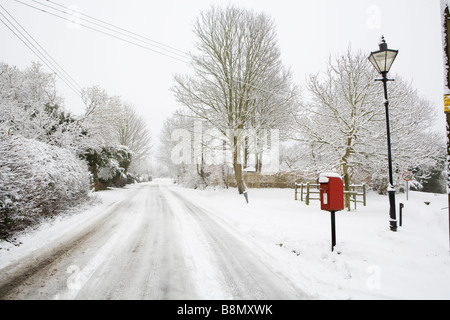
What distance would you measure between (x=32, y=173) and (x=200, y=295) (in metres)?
6.33

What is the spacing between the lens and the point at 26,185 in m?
5.82

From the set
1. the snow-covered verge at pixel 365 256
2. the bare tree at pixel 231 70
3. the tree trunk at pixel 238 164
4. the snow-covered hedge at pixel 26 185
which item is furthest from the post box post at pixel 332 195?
the tree trunk at pixel 238 164

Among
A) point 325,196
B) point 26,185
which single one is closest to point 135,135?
point 26,185

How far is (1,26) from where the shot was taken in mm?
7488

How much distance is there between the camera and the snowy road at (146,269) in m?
2.87

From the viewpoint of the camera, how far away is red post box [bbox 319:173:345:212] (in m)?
4.34

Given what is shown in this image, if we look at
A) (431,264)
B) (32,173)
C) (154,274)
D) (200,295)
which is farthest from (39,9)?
(431,264)

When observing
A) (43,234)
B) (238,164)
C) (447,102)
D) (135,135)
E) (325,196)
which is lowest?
(43,234)

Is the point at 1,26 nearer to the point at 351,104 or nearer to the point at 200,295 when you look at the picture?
the point at 200,295

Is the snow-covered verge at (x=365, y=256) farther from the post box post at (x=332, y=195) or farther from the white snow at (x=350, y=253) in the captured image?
the post box post at (x=332, y=195)

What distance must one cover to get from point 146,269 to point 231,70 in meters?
14.2

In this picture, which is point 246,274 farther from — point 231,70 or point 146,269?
point 231,70

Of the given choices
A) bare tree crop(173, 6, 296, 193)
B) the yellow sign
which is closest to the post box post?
the yellow sign

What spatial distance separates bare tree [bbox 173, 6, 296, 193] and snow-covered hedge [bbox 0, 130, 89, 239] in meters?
9.01
